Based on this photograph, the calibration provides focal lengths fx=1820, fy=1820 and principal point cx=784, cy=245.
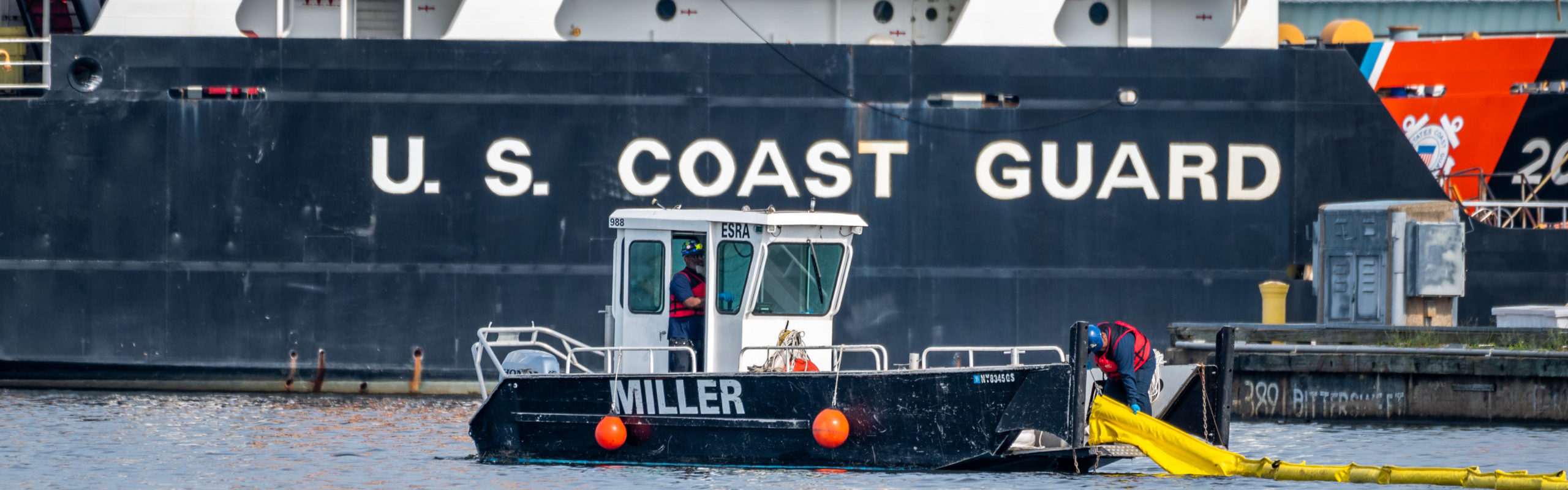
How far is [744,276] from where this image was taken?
13352 millimetres

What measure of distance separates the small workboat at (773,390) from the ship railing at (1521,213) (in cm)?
725

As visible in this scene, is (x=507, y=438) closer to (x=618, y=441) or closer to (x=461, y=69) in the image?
(x=618, y=441)

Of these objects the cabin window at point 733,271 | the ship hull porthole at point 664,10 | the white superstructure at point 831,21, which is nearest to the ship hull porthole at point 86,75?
the white superstructure at point 831,21

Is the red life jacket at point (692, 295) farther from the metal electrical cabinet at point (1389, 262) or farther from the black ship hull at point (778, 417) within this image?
the metal electrical cabinet at point (1389, 262)

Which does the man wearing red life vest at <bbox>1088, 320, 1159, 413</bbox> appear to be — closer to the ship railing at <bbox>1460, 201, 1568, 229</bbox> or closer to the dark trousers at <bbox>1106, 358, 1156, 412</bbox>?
the dark trousers at <bbox>1106, 358, 1156, 412</bbox>

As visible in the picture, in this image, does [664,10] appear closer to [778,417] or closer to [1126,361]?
[778,417]

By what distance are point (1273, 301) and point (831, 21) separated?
529 centimetres

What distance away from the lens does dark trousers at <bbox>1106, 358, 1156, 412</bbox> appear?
40.6 ft

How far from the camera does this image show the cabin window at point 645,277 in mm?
13773

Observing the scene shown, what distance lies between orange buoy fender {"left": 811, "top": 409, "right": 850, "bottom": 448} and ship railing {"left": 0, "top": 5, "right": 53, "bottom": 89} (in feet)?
31.2

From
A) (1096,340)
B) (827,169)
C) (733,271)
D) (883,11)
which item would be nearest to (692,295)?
(733,271)

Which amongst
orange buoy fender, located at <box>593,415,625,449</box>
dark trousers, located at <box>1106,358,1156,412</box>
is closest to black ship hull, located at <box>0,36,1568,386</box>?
orange buoy fender, located at <box>593,415,625,449</box>

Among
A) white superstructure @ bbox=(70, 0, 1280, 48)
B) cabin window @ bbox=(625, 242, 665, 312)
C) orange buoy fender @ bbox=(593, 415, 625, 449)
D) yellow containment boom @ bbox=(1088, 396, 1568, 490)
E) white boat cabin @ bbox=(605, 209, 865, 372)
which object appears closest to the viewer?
yellow containment boom @ bbox=(1088, 396, 1568, 490)

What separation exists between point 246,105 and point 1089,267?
853cm
